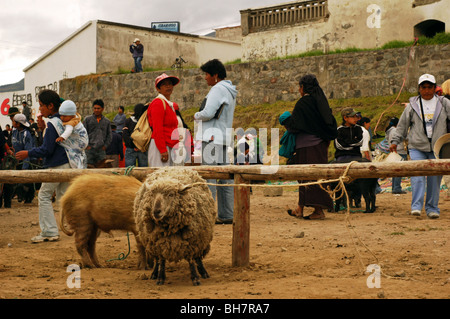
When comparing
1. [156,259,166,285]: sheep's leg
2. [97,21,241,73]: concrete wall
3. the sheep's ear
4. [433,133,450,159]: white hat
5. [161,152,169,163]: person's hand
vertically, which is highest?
[97,21,241,73]: concrete wall

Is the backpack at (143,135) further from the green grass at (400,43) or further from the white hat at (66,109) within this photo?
the green grass at (400,43)

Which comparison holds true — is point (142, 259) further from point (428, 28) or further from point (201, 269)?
point (428, 28)

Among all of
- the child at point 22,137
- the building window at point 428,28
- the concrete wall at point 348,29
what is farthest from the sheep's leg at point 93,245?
the building window at point 428,28

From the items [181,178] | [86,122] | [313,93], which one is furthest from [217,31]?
[181,178]

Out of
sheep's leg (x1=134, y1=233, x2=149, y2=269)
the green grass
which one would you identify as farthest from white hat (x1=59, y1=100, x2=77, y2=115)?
the green grass

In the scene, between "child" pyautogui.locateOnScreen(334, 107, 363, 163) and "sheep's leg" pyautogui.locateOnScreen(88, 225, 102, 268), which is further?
"child" pyautogui.locateOnScreen(334, 107, 363, 163)

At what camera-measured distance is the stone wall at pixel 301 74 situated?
59.8 ft

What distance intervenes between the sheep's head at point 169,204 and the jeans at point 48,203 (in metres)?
2.91

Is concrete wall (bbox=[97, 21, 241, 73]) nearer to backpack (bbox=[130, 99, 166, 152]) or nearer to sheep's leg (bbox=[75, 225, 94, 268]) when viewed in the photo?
backpack (bbox=[130, 99, 166, 152])

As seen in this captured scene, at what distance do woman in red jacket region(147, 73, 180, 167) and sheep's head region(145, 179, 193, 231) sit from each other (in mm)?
2681

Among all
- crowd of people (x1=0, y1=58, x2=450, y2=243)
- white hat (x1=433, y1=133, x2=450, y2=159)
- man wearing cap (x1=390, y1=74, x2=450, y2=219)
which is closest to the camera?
crowd of people (x1=0, y1=58, x2=450, y2=243)

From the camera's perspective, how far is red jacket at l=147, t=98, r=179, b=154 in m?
7.71

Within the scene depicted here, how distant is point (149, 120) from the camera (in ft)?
26.1
